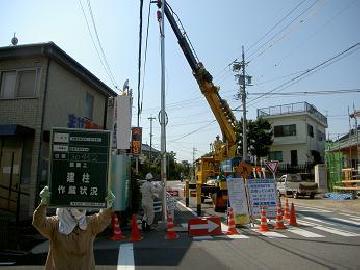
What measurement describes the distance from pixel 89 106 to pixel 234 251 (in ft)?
43.9

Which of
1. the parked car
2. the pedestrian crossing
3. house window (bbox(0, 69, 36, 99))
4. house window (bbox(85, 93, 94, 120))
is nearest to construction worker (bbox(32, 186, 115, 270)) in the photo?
the pedestrian crossing

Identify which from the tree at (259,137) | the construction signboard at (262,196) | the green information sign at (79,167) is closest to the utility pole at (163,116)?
the construction signboard at (262,196)

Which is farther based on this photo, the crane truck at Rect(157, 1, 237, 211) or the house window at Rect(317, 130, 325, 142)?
the house window at Rect(317, 130, 325, 142)

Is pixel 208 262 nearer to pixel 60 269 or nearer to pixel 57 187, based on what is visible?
pixel 57 187

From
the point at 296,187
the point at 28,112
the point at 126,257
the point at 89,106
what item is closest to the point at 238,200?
the point at 126,257

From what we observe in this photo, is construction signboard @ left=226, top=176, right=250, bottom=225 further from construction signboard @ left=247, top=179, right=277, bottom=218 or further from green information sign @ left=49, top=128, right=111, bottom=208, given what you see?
green information sign @ left=49, top=128, right=111, bottom=208

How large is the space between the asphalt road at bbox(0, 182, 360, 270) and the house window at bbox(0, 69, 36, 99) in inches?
283

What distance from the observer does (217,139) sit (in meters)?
25.8

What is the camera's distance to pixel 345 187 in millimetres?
33906

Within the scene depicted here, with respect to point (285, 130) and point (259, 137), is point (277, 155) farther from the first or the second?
point (259, 137)

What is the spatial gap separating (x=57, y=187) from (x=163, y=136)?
10284mm

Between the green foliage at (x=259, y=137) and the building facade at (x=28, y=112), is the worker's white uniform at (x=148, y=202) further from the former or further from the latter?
the green foliage at (x=259, y=137)

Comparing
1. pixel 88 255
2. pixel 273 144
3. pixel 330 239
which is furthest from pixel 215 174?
pixel 273 144

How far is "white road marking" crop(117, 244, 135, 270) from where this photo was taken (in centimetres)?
954
